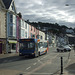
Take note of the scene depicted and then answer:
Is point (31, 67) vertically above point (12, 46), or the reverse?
point (12, 46)

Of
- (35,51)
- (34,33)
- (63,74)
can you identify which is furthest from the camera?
(34,33)

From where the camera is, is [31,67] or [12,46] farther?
[12,46]

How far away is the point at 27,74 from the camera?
9.88 meters

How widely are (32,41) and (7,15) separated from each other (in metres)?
13.0

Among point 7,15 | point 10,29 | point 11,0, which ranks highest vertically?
point 11,0

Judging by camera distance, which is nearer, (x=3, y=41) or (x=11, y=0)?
(x=3, y=41)

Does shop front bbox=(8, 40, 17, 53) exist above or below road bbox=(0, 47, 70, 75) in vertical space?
above

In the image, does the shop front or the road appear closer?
the road

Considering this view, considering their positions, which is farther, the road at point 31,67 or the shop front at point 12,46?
the shop front at point 12,46

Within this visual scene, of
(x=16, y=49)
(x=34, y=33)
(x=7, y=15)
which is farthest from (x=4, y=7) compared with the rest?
(x=34, y=33)

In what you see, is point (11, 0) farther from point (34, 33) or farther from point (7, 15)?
point (34, 33)

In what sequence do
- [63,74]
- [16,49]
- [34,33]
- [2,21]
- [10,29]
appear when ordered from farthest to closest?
[34,33] → [16,49] → [10,29] → [2,21] → [63,74]

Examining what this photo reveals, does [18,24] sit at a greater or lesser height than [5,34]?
greater

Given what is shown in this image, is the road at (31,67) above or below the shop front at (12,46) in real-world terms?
below
